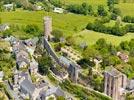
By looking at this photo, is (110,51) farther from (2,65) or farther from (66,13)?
(66,13)

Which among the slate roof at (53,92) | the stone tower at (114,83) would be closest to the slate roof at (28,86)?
the slate roof at (53,92)

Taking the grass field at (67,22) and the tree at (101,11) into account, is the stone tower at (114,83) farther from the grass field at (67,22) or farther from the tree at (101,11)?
the tree at (101,11)

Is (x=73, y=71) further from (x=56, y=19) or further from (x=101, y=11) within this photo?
(x=101, y=11)

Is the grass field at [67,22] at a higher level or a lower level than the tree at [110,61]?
higher

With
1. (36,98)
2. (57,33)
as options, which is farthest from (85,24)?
(36,98)

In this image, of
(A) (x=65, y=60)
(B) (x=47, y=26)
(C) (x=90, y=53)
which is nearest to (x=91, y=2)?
(B) (x=47, y=26)

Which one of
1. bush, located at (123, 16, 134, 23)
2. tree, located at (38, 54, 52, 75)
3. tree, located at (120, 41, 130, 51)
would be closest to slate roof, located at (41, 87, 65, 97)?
tree, located at (38, 54, 52, 75)

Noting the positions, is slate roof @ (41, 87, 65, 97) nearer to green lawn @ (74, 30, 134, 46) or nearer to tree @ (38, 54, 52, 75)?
tree @ (38, 54, 52, 75)
